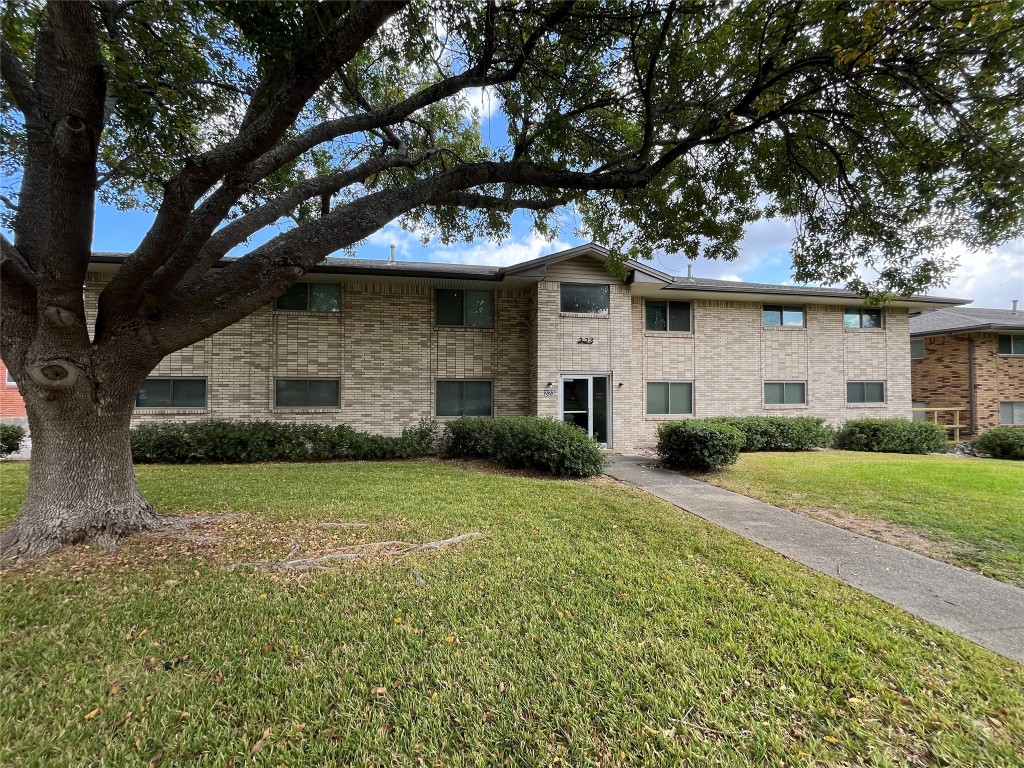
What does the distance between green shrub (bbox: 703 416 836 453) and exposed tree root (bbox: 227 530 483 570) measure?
10718 mm

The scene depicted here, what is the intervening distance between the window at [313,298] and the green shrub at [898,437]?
57.2 feet

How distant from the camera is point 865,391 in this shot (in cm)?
1534

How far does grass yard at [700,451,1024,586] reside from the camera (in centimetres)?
477

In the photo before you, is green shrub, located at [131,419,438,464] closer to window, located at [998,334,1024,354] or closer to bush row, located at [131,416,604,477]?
bush row, located at [131,416,604,477]

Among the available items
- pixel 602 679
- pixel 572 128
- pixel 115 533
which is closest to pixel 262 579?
pixel 115 533

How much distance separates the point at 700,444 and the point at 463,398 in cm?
703

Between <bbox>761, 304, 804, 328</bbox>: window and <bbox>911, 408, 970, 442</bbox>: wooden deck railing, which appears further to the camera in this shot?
<bbox>911, 408, 970, 442</bbox>: wooden deck railing

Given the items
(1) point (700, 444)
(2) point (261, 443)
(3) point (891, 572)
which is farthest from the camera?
(2) point (261, 443)

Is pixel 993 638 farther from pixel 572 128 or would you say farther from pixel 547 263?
pixel 547 263

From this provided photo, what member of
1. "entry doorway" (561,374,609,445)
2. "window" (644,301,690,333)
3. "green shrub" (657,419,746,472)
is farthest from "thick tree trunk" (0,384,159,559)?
"window" (644,301,690,333)

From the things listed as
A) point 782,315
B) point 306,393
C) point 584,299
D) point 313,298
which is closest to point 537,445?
point 584,299

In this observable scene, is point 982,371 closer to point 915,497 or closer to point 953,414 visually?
point 953,414

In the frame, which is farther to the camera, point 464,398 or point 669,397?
point 669,397

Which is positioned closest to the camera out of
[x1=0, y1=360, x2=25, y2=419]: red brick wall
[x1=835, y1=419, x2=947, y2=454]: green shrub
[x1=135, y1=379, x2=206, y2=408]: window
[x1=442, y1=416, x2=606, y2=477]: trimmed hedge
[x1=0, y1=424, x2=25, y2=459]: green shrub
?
[x1=442, y1=416, x2=606, y2=477]: trimmed hedge
